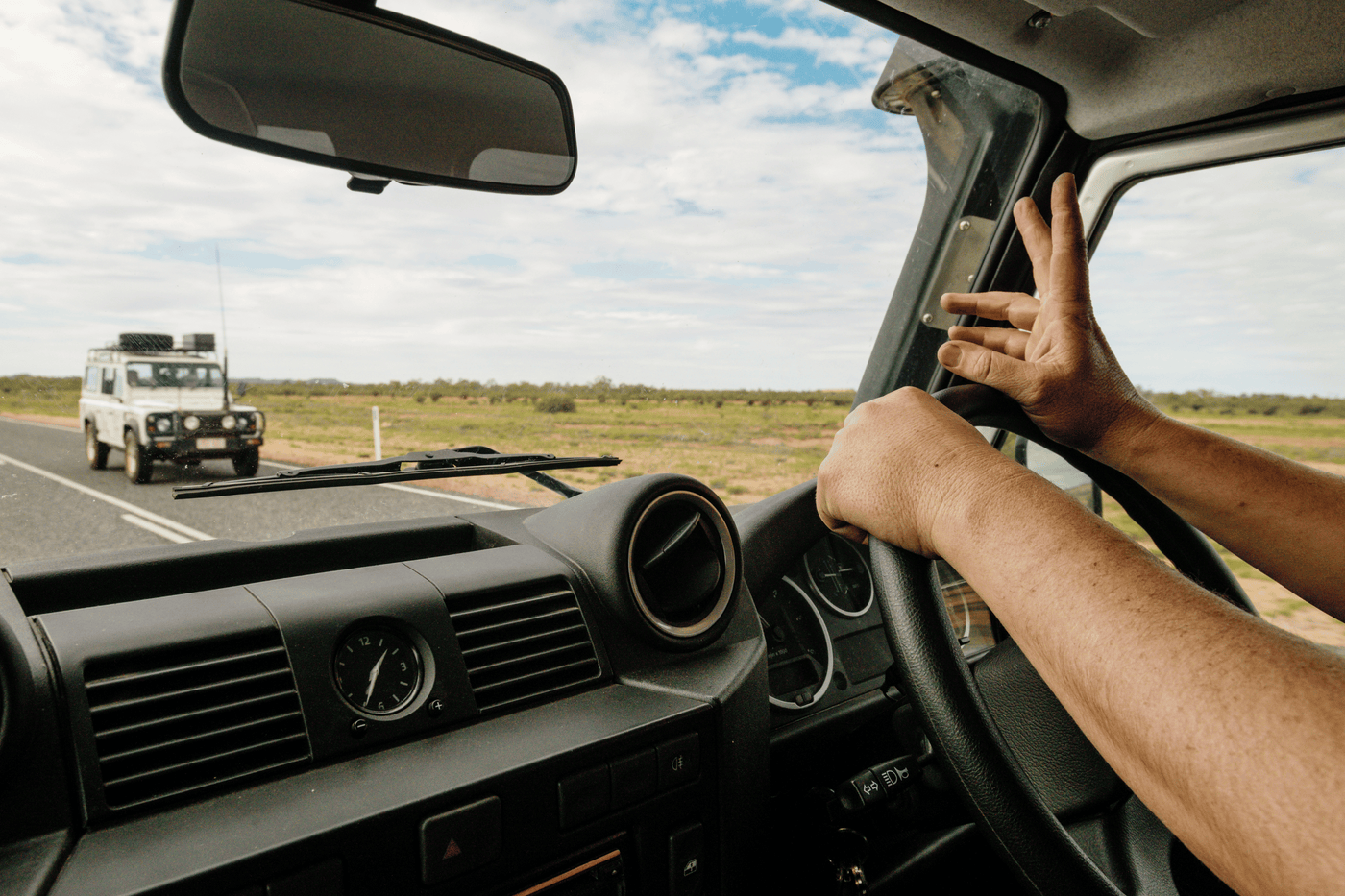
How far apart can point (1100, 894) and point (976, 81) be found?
226 cm

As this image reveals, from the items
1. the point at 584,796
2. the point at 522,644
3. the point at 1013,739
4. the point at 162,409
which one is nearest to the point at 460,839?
the point at 584,796

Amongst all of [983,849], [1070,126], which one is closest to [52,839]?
[983,849]

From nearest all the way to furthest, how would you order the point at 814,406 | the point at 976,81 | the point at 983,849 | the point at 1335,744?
the point at 1335,744, the point at 983,849, the point at 976,81, the point at 814,406

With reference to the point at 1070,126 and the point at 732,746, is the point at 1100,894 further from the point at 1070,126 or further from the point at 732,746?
the point at 1070,126

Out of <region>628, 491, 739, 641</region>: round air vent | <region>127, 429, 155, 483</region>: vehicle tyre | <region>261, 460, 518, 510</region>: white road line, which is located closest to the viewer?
<region>127, 429, 155, 483</region>: vehicle tyre

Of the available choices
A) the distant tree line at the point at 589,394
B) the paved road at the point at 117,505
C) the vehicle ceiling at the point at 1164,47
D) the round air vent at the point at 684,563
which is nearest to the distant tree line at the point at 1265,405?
the distant tree line at the point at 589,394

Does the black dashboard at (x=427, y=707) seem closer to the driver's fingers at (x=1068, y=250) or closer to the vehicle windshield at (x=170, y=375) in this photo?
the vehicle windshield at (x=170, y=375)

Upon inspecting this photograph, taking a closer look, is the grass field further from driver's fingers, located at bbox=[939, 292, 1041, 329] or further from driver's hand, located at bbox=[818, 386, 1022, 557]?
driver's hand, located at bbox=[818, 386, 1022, 557]

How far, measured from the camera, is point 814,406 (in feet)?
8.62

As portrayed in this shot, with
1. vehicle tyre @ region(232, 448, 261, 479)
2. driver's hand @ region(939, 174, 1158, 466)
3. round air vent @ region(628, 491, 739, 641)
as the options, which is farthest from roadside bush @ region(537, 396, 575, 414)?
driver's hand @ region(939, 174, 1158, 466)

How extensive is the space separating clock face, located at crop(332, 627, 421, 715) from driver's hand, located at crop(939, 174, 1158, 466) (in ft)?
3.85

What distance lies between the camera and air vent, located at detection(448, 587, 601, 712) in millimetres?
1588

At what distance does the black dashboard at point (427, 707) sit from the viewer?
3.85 feet

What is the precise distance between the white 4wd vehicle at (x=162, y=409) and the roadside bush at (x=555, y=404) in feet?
2.26
